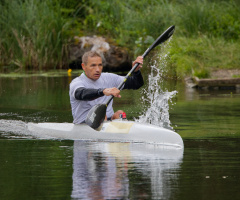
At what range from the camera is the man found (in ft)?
30.5

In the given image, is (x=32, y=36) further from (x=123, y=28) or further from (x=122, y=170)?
(x=122, y=170)

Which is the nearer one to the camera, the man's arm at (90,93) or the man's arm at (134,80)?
the man's arm at (90,93)

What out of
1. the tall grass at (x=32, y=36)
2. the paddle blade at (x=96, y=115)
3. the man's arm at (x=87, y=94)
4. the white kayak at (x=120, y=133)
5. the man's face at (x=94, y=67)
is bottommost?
the tall grass at (x=32, y=36)

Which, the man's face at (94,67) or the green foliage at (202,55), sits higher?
the man's face at (94,67)

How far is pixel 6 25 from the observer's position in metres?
24.3

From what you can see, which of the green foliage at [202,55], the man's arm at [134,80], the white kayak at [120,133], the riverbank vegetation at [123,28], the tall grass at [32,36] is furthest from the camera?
the tall grass at [32,36]

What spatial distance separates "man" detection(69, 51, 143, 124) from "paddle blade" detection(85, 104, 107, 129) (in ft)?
0.43

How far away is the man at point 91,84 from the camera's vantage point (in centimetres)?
930

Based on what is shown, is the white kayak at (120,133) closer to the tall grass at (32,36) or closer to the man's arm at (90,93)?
the man's arm at (90,93)

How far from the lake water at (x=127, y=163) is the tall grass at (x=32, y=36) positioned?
10.9 m

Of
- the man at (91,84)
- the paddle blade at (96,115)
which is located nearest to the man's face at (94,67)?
the man at (91,84)

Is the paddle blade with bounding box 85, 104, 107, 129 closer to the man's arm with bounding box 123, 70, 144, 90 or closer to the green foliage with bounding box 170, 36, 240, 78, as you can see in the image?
the man's arm with bounding box 123, 70, 144, 90

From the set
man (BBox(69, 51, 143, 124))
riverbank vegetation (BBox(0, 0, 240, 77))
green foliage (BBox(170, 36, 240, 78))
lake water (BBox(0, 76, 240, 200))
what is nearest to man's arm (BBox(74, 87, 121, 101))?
man (BBox(69, 51, 143, 124))

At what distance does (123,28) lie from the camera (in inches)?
966
